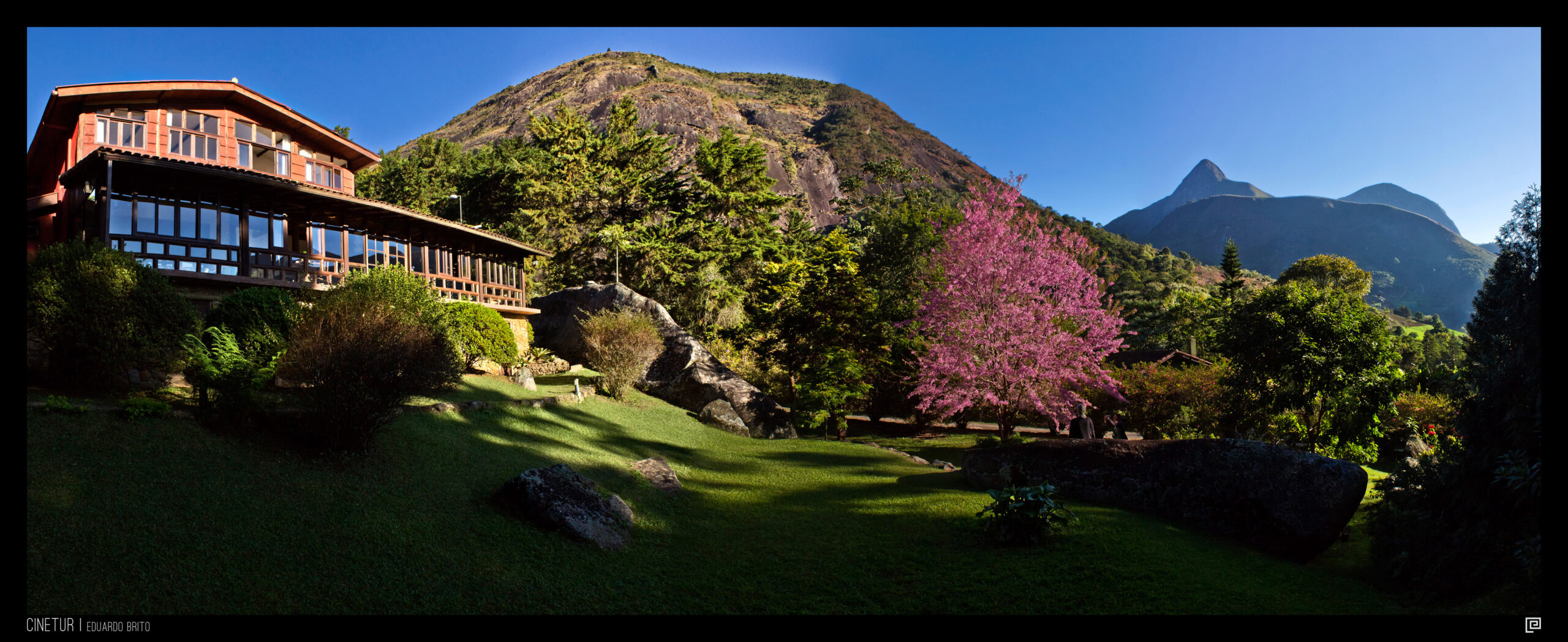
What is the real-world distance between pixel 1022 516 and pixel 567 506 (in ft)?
17.6

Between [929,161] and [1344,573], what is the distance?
149m

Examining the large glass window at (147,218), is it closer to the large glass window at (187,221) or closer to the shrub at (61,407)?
the large glass window at (187,221)

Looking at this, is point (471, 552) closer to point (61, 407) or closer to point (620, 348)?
point (61, 407)

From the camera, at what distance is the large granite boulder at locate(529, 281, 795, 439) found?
18.6 m

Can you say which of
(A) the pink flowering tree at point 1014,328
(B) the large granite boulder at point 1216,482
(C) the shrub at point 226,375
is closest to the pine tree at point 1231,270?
(A) the pink flowering tree at point 1014,328

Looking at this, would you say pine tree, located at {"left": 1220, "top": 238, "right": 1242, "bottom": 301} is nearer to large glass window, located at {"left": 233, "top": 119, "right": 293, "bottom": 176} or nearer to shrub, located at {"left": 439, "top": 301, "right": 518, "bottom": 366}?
shrub, located at {"left": 439, "top": 301, "right": 518, "bottom": 366}

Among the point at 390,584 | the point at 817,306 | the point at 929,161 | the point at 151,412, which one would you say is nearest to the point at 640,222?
the point at 817,306

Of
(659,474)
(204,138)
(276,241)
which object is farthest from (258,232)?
(659,474)

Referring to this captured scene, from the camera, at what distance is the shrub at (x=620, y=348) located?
17688 millimetres

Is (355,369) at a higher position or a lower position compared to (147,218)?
lower

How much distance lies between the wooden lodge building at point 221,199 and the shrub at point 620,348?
5.61m

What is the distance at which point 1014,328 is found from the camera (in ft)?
46.5

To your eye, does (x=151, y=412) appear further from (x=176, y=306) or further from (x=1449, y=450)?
(x=1449, y=450)

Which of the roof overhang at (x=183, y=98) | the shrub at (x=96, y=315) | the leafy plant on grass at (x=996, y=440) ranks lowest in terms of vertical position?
the leafy plant on grass at (x=996, y=440)
